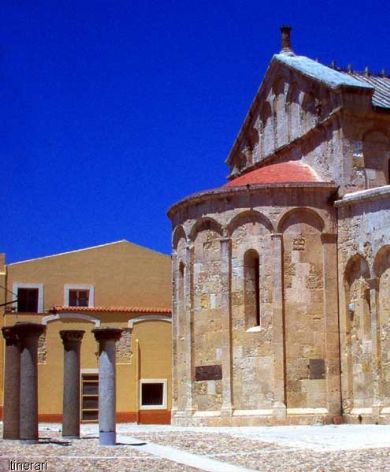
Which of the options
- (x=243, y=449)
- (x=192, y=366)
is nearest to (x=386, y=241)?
(x=192, y=366)

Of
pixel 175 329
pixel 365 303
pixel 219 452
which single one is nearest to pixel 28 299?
pixel 175 329

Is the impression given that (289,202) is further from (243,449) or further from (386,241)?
(243,449)

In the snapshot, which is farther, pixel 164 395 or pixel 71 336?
pixel 164 395

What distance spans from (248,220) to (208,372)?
15.1 feet

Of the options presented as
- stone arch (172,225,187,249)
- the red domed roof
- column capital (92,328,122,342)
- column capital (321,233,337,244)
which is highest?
the red domed roof

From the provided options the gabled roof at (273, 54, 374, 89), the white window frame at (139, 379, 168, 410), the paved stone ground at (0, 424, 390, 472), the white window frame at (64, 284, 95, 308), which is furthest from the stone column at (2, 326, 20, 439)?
the white window frame at (64, 284, 95, 308)

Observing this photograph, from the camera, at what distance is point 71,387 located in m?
21.0

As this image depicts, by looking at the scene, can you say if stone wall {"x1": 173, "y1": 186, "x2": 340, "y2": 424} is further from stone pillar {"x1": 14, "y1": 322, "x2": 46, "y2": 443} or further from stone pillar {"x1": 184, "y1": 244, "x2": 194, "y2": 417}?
stone pillar {"x1": 14, "y1": 322, "x2": 46, "y2": 443}

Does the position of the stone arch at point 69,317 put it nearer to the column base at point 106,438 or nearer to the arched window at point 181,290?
the arched window at point 181,290

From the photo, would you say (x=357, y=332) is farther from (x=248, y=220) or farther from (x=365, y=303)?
(x=248, y=220)

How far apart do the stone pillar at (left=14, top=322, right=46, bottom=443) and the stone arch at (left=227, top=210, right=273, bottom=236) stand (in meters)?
8.35

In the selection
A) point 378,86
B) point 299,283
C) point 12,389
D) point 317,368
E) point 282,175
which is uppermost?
point 378,86

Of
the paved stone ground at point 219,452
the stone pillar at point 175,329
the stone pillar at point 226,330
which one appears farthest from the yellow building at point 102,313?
the paved stone ground at point 219,452

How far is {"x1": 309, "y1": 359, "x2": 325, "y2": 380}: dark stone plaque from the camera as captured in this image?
25.3 metres
